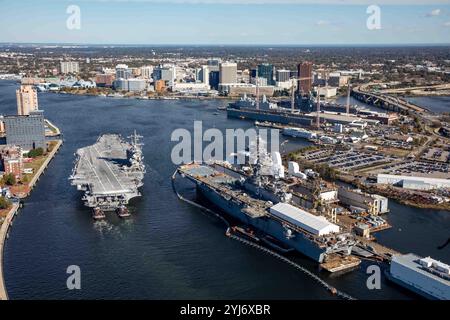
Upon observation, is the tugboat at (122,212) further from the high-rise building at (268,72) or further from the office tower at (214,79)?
the high-rise building at (268,72)

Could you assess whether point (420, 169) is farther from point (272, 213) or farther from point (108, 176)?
point (108, 176)

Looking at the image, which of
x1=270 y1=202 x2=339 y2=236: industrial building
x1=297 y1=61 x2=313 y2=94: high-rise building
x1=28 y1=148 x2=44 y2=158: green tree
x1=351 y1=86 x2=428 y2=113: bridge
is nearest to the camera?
x1=270 y1=202 x2=339 y2=236: industrial building

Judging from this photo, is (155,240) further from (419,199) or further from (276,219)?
(419,199)

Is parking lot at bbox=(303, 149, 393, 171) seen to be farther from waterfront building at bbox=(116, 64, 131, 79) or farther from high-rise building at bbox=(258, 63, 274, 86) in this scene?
waterfront building at bbox=(116, 64, 131, 79)

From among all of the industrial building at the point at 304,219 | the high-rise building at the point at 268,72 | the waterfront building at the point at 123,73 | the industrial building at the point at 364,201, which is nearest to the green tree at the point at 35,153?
the industrial building at the point at 304,219

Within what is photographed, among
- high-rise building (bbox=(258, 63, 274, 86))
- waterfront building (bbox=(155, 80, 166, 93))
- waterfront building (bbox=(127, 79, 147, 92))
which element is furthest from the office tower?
waterfront building (bbox=(127, 79, 147, 92))
